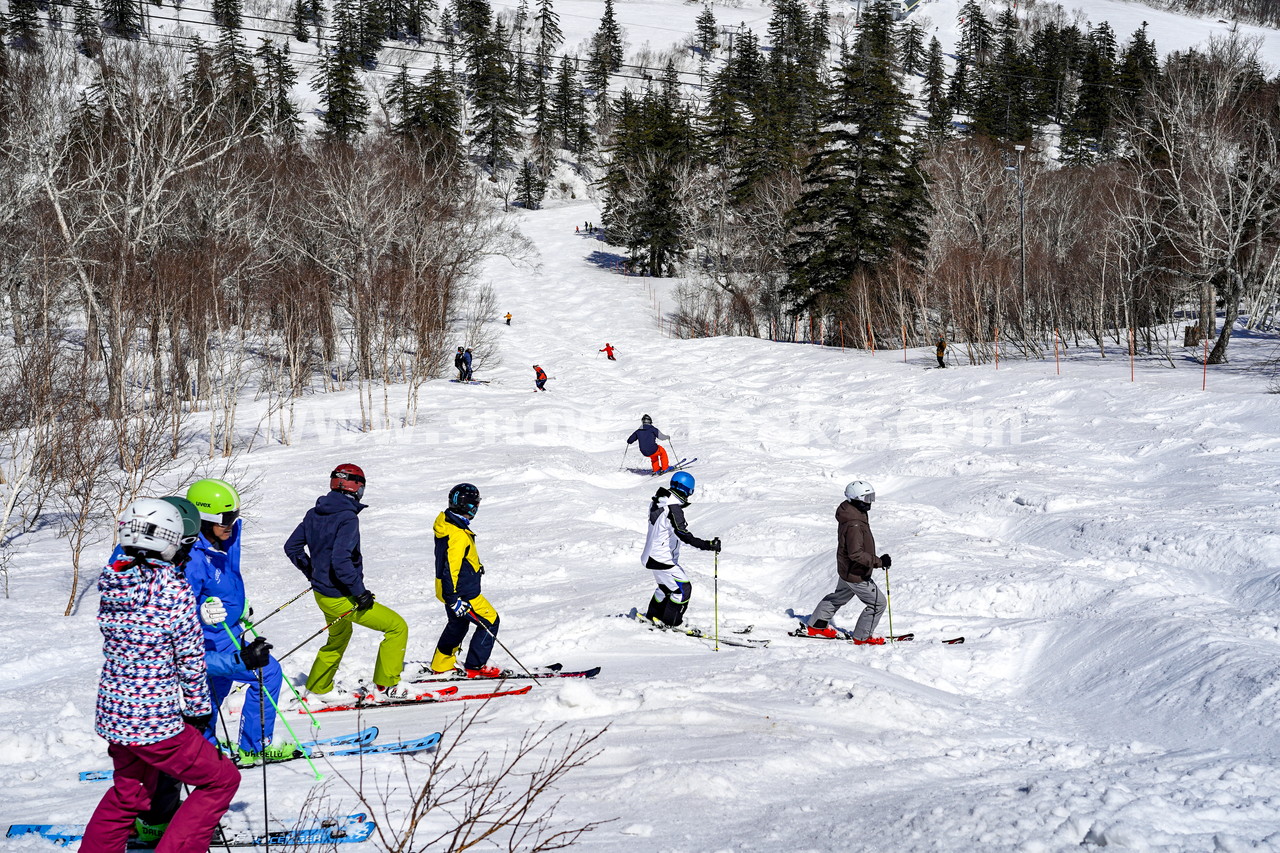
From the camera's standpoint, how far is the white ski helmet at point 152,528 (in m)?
3.30

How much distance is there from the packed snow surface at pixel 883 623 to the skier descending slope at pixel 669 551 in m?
0.39

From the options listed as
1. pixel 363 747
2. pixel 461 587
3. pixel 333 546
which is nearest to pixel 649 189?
pixel 461 587

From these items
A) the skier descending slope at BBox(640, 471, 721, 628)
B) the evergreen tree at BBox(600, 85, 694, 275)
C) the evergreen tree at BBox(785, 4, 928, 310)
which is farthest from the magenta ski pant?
the evergreen tree at BBox(600, 85, 694, 275)

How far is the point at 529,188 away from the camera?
80.8 meters

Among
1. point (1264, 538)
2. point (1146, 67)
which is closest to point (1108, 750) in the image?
point (1264, 538)

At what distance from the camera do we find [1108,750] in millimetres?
5422

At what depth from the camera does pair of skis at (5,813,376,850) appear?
3.78m

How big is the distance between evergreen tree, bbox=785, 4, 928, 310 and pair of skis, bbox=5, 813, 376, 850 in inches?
1434

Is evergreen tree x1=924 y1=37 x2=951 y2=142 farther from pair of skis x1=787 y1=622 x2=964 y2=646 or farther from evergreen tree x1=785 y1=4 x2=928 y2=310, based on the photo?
pair of skis x1=787 y1=622 x2=964 y2=646

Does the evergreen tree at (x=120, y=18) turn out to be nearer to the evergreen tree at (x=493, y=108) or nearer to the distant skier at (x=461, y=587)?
the evergreen tree at (x=493, y=108)

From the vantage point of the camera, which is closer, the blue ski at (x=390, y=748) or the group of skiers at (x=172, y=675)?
the group of skiers at (x=172, y=675)

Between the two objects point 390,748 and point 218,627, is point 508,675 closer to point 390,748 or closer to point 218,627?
point 390,748

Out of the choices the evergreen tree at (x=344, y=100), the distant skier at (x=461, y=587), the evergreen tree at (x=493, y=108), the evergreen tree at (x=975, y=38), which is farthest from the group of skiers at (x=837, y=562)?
the evergreen tree at (x=975, y=38)

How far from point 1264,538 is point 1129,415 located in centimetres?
908
